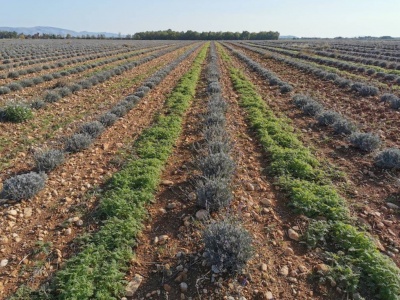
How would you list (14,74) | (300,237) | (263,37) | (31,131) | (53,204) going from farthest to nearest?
1. (263,37)
2. (14,74)
3. (31,131)
4. (53,204)
5. (300,237)

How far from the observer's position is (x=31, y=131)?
29.4 feet

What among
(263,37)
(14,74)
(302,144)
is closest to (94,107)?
(302,144)

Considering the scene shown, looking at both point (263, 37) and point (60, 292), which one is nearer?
point (60, 292)

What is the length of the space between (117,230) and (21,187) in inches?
91.0

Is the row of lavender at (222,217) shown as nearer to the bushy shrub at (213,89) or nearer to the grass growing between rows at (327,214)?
the grass growing between rows at (327,214)

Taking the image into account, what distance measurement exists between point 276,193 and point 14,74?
2091 centimetres

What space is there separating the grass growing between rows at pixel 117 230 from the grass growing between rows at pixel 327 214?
107 inches

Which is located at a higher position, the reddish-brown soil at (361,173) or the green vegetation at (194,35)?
the green vegetation at (194,35)

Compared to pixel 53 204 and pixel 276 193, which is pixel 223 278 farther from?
pixel 53 204

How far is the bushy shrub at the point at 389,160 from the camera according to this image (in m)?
6.39

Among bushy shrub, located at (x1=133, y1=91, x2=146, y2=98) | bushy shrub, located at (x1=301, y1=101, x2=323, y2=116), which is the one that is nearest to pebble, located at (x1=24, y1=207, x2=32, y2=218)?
bushy shrub, located at (x1=133, y1=91, x2=146, y2=98)

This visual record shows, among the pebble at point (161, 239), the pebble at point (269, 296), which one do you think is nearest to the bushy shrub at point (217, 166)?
the pebble at point (161, 239)

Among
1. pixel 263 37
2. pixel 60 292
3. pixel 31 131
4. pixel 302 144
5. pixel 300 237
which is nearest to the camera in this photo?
pixel 60 292

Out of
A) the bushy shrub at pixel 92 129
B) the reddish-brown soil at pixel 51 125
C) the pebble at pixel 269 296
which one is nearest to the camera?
the pebble at pixel 269 296
